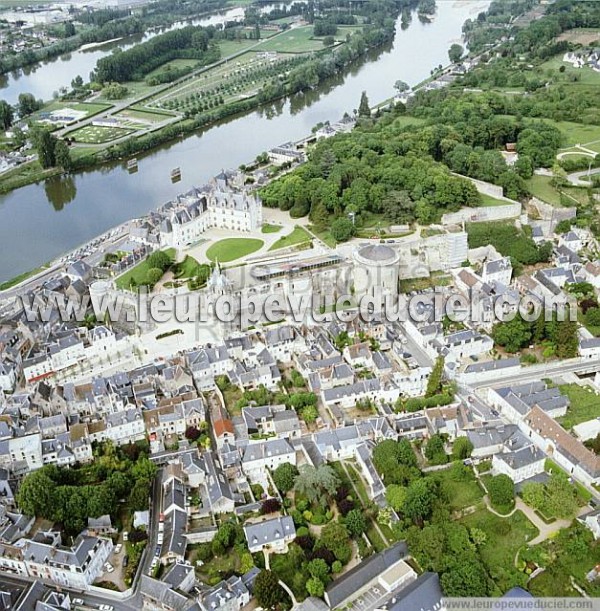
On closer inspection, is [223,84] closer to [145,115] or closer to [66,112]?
[145,115]

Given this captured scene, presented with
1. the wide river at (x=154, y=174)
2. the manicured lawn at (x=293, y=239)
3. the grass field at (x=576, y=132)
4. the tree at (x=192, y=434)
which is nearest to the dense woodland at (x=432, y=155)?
the grass field at (x=576, y=132)

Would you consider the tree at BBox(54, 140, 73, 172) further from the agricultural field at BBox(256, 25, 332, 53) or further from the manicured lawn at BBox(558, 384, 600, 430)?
the agricultural field at BBox(256, 25, 332, 53)

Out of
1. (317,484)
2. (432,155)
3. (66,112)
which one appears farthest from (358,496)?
(66,112)

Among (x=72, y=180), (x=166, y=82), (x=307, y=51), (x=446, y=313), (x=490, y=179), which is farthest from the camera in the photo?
(x=307, y=51)

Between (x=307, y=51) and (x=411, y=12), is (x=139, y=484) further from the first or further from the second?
(x=411, y=12)

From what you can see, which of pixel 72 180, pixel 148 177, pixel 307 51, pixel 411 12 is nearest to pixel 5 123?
pixel 72 180

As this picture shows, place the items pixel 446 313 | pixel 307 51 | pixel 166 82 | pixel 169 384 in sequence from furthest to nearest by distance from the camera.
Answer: pixel 307 51 < pixel 166 82 < pixel 446 313 < pixel 169 384

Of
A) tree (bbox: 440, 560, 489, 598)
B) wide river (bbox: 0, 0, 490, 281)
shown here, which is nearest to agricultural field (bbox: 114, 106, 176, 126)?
wide river (bbox: 0, 0, 490, 281)

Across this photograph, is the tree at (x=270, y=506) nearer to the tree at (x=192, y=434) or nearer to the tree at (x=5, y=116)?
the tree at (x=192, y=434)
